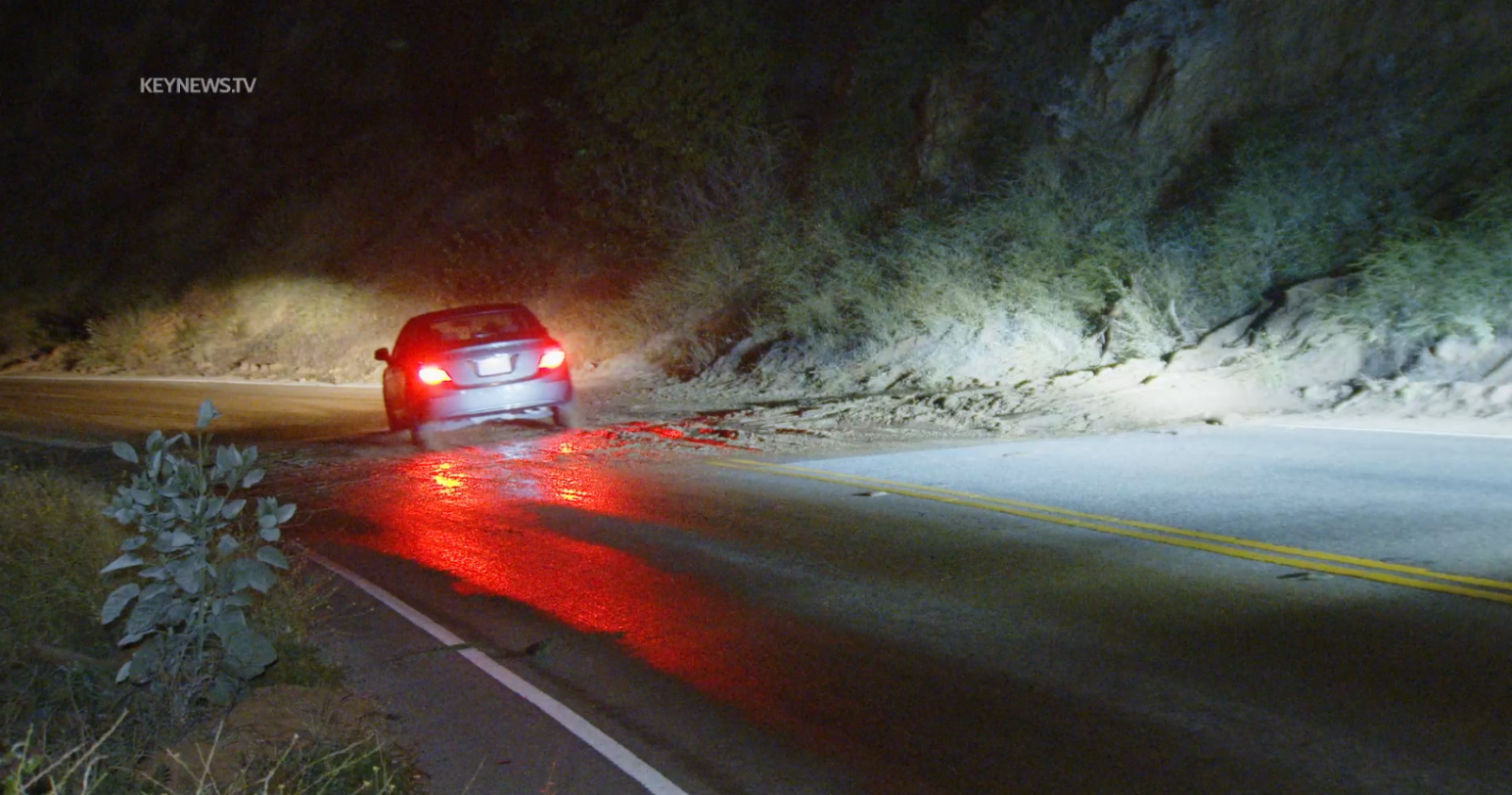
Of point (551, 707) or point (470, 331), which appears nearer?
point (551, 707)

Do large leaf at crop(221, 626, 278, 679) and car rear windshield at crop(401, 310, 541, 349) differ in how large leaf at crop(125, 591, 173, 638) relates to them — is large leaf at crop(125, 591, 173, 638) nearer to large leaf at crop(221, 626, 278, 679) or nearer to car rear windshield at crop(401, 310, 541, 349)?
large leaf at crop(221, 626, 278, 679)

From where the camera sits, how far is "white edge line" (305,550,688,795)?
516 centimetres

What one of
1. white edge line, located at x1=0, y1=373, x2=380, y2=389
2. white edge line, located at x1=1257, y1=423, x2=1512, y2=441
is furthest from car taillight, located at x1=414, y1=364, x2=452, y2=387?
white edge line, located at x1=0, y1=373, x2=380, y2=389

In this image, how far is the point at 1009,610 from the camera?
7.14m

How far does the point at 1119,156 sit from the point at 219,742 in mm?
16894

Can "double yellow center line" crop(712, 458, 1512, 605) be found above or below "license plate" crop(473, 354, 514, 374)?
below

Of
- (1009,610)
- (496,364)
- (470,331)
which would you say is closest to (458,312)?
(470,331)

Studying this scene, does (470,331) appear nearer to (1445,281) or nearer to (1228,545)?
(1228,545)

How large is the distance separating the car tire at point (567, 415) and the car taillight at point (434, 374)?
1405 mm

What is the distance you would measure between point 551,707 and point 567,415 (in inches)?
411

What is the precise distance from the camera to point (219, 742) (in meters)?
5.32

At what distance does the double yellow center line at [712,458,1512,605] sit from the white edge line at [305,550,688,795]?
A: 14.1 ft

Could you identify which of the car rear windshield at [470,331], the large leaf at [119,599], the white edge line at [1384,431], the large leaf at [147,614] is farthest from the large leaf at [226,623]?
the white edge line at [1384,431]

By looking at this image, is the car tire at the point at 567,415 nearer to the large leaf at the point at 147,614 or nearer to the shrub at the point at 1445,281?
the shrub at the point at 1445,281
